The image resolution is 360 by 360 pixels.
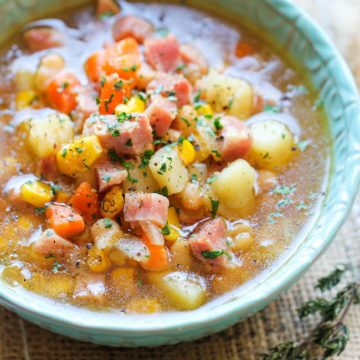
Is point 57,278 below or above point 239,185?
below

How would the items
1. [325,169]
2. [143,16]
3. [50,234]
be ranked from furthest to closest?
[143,16], [325,169], [50,234]

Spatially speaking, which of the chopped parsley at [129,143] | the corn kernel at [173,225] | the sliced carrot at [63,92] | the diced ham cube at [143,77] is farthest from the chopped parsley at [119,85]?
the corn kernel at [173,225]

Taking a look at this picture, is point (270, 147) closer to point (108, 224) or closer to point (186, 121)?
point (186, 121)

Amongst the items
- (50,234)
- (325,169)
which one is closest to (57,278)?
(50,234)

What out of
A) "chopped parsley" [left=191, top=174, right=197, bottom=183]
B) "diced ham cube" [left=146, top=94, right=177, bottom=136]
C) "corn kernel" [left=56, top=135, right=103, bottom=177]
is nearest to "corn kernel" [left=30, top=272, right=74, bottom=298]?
"corn kernel" [left=56, top=135, right=103, bottom=177]

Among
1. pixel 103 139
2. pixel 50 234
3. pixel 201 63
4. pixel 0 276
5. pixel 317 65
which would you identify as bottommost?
pixel 0 276

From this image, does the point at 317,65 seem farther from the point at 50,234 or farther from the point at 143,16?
the point at 50,234

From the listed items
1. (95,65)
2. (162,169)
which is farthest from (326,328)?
(95,65)
